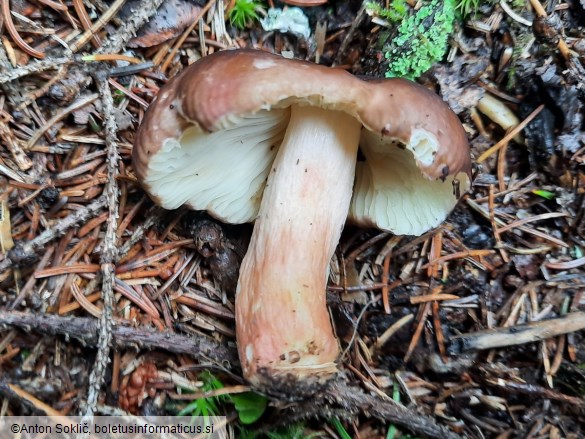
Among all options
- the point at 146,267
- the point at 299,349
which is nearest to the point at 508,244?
the point at 299,349

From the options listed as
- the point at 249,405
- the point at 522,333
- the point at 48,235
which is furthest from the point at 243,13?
the point at 522,333

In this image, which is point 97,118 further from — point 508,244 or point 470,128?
point 508,244

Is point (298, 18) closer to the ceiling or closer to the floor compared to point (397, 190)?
closer to the ceiling

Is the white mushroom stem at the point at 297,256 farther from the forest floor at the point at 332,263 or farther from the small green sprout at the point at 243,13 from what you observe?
the small green sprout at the point at 243,13

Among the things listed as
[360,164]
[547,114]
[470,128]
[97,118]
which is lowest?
[97,118]

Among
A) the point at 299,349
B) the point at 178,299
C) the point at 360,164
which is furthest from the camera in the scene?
the point at 360,164

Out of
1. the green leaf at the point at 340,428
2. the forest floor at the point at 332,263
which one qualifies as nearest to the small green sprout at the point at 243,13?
the forest floor at the point at 332,263

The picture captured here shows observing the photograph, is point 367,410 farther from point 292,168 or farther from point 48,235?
point 48,235

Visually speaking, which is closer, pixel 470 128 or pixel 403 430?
pixel 403 430
